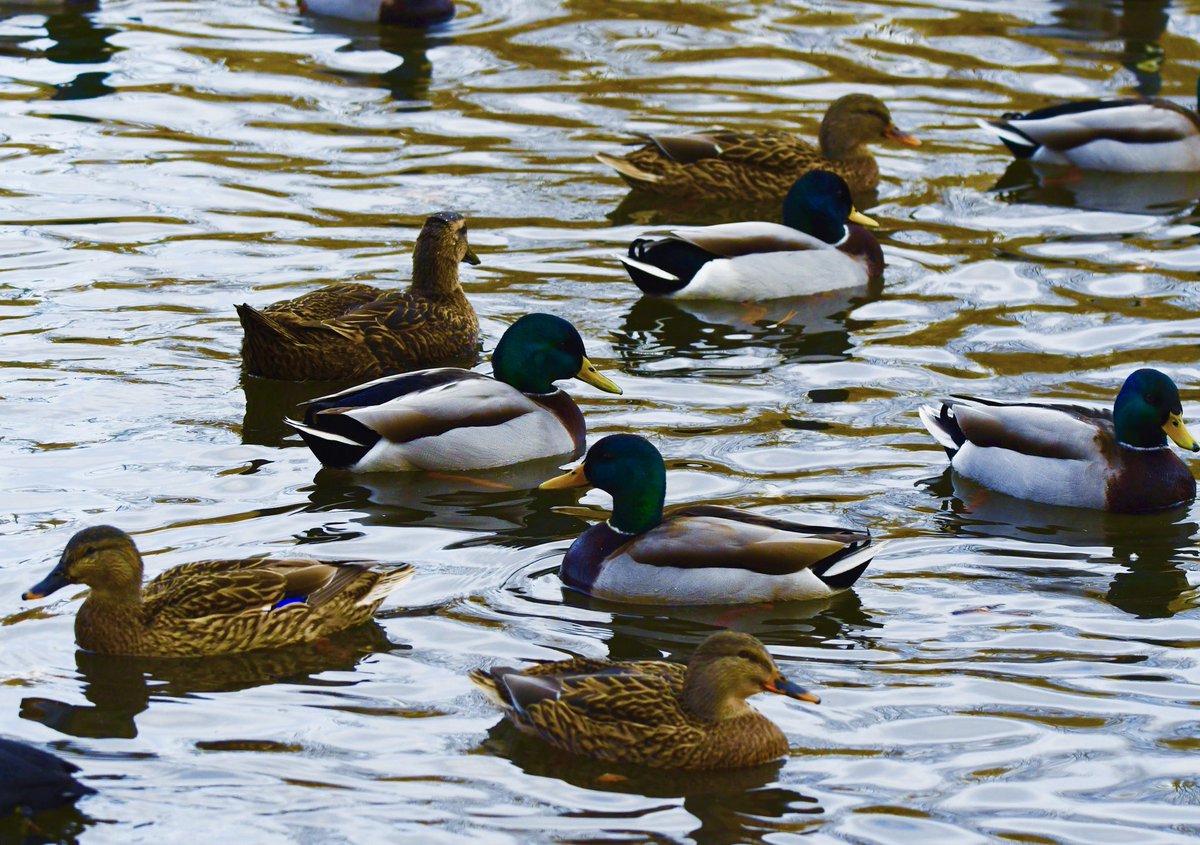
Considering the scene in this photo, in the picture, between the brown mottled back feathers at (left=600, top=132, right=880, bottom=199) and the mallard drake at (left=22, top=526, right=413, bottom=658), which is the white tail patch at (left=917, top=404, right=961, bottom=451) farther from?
the brown mottled back feathers at (left=600, top=132, right=880, bottom=199)

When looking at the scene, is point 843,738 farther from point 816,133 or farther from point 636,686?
point 816,133

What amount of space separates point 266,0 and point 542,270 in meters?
7.60

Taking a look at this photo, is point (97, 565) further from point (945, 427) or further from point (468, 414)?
point (945, 427)

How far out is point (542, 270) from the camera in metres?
13.3

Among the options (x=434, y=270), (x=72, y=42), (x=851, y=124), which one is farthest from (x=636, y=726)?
(x=72, y=42)

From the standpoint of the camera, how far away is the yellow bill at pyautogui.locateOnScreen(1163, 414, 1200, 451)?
32.3 feet

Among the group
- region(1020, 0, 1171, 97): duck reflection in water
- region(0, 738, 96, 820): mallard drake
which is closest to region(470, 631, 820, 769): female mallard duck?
region(0, 738, 96, 820): mallard drake

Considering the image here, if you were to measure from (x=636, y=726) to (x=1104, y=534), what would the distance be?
3.42m

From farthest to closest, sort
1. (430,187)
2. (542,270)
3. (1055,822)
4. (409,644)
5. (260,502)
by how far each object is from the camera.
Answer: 1. (430,187)
2. (542,270)
3. (260,502)
4. (409,644)
5. (1055,822)

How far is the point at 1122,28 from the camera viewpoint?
62.7 ft

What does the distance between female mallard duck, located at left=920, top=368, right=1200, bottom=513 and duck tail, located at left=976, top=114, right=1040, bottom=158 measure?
5826 mm

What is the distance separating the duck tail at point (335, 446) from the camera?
10.1 meters

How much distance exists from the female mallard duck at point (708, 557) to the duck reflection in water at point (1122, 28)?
33.8ft

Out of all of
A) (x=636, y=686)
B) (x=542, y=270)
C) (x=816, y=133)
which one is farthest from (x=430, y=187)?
(x=636, y=686)
